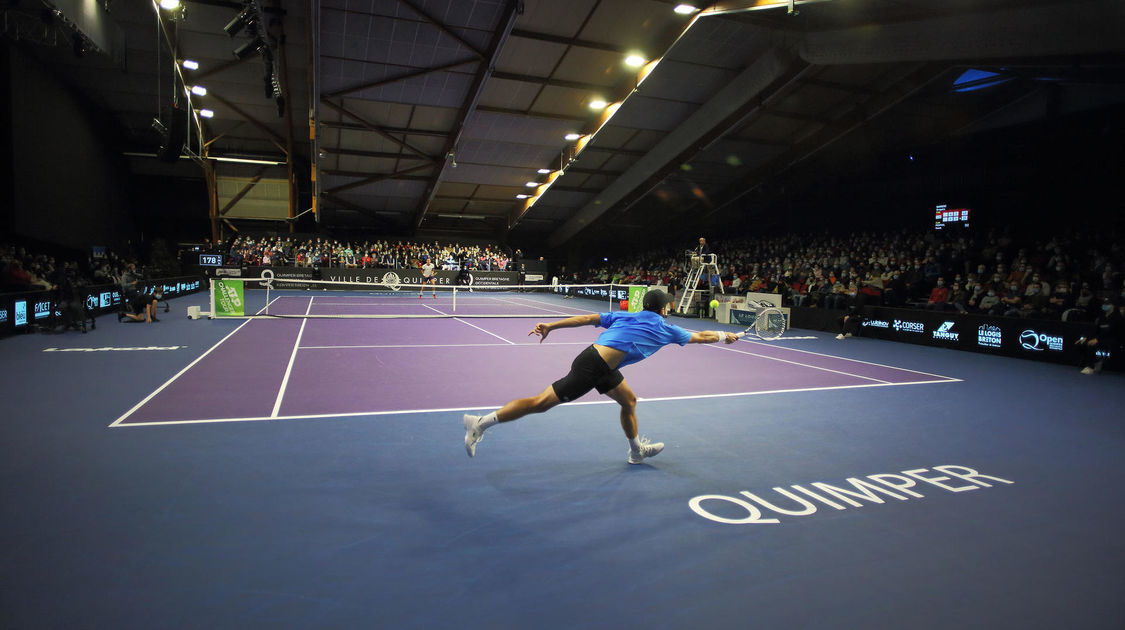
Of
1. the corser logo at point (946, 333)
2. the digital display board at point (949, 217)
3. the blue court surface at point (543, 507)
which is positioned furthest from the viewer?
the digital display board at point (949, 217)

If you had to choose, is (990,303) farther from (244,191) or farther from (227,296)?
(244,191)

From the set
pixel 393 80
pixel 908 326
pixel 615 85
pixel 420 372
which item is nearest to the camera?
pixel 420 372

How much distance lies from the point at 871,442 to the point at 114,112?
39.5 meters

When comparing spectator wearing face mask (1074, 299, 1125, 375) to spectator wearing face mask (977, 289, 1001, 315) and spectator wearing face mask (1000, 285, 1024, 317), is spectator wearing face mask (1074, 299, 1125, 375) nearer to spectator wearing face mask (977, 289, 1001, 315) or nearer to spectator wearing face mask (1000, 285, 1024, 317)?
spectator wearing face mask (1000, 285, 1024, 317)

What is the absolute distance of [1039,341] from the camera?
42.8ft

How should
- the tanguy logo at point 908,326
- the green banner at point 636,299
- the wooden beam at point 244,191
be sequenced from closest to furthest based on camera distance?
the tanguy logo at point 908,326
the green banner at point 636,299
the wooden beam at point 244,191

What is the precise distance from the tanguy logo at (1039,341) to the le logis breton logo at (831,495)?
32.6 ft

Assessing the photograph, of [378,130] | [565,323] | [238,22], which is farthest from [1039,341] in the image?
[378,130]

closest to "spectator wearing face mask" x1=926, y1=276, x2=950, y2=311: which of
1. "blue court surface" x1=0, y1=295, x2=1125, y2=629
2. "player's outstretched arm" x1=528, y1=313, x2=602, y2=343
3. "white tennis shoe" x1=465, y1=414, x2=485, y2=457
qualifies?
"blue court surface" x1=0, y1=295, x2=1125, y2=629

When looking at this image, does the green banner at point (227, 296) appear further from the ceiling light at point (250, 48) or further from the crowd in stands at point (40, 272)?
the ceiling light at point (250, 48)

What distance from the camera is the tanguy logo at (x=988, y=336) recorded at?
45.5 ft

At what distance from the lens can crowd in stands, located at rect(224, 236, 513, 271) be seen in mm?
37125

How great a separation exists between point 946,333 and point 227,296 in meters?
20.0

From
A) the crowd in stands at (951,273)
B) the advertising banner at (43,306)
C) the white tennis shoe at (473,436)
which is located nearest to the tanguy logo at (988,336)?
the crowd in stands at (951,273)
